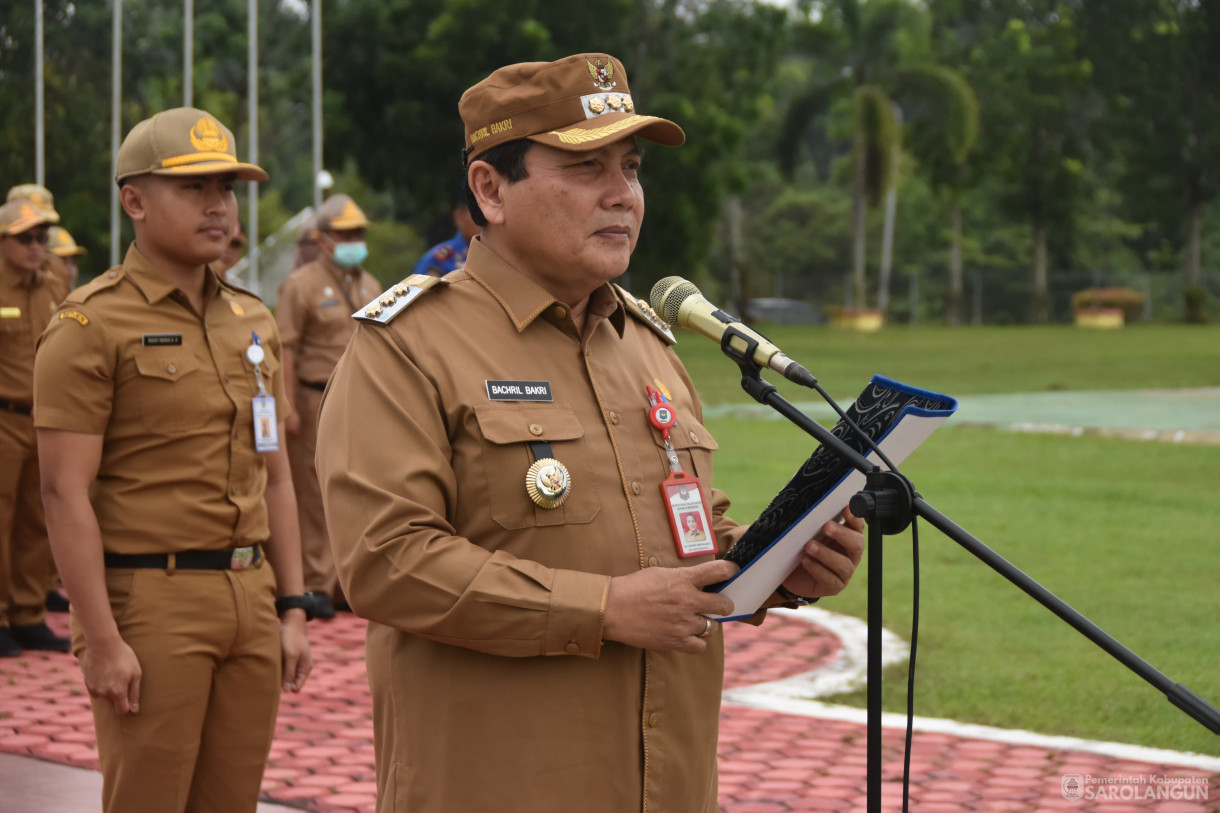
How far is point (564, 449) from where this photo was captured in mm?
2609

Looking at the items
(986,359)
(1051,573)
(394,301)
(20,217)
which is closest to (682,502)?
(394,301)

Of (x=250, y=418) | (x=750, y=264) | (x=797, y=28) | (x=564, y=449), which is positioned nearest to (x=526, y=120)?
(x=564, y=449)

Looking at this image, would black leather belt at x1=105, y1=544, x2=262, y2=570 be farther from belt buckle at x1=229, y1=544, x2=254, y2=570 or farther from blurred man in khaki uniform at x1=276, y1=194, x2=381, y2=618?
blurred man in khaki uniform at x1=276, y1=194, x2=381, y2=618

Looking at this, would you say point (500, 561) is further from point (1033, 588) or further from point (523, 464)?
point (1033, 588)

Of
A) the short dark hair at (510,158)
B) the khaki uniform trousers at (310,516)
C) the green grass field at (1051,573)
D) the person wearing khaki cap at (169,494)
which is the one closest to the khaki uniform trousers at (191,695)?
the person wearing khaki cap at (169,494)

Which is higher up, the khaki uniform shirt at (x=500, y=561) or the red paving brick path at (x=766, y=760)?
the khaki uniform shirt at (x=500, y=561)

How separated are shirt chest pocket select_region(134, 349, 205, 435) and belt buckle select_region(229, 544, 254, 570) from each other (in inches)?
13.4

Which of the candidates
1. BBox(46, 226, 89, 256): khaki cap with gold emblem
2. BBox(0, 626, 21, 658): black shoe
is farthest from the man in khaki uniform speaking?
BBox(46, 226, 89, 256): khaki cap with gold emblem

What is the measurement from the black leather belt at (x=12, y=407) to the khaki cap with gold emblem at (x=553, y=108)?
6.09 meters

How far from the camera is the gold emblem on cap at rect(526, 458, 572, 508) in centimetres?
253

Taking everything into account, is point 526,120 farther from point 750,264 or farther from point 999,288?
point 750,264

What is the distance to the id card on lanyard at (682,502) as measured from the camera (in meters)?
2.72

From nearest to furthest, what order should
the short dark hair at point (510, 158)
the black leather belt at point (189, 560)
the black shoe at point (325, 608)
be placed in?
the short dark hair at point (510, 158) < the black leather belt at point (189, 560) < the black shoe at point (325, 608)

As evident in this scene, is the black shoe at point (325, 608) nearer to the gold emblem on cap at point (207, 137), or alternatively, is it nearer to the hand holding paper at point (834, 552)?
the gold emblem on cap at point (207, 137)
